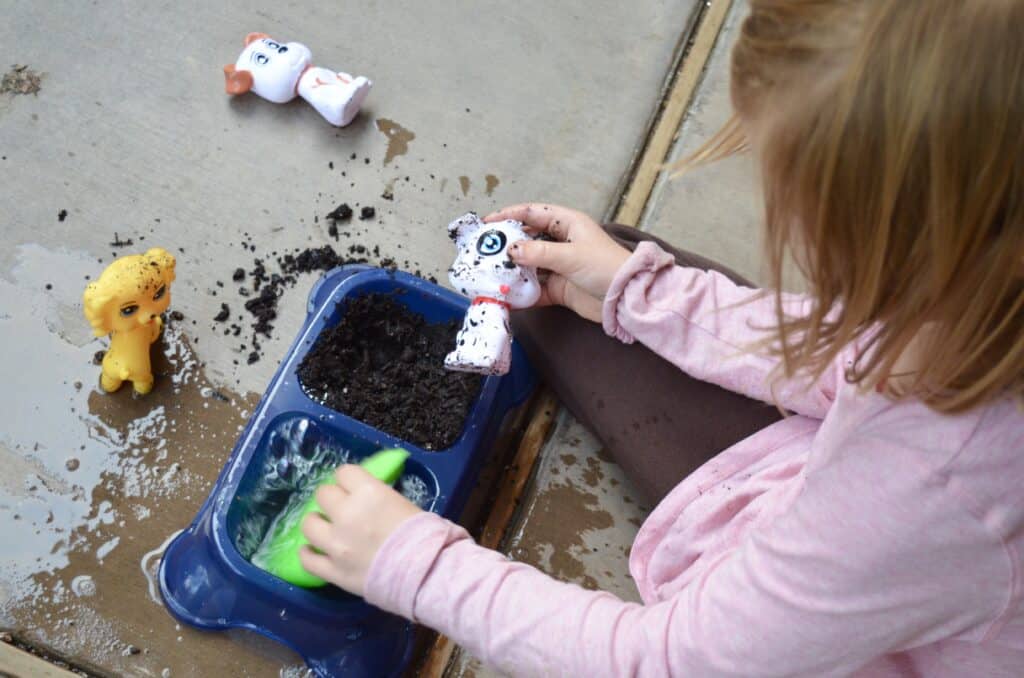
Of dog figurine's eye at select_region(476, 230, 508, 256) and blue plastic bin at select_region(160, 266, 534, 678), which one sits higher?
dog figurine's eye at select_region(476, 230, 508, 256)

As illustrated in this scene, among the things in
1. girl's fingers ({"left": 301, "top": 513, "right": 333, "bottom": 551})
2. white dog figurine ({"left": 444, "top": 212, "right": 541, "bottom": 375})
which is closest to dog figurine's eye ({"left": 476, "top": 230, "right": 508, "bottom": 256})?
white dog figurine ({"left": 444, "top": 212, "right": 541, "bottom": 375})

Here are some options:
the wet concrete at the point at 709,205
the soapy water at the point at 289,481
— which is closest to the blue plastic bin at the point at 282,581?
the soapy water at the point at 289,481

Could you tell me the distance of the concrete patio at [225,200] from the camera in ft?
3.56

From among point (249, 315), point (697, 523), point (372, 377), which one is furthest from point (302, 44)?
point (697, 523)

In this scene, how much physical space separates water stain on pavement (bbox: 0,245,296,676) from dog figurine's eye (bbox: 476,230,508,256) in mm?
407

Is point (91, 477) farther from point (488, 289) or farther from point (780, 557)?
point (780, 557)

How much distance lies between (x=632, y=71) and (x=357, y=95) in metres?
0.46

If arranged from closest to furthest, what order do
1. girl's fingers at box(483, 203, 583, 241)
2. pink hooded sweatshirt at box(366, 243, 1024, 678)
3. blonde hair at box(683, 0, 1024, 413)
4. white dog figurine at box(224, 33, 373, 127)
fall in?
blonde hair at box(683, 0, 1024, 413) < pink hooded sweatshirt at box(366, 243, 1024, 678) < girl's fingers at box(483, 203, 583, 241) < white dog figurine at box(224, 33, 373, 127)

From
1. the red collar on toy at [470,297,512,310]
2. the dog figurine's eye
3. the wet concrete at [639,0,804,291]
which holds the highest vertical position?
the wet concrete at [639,0,804,291]

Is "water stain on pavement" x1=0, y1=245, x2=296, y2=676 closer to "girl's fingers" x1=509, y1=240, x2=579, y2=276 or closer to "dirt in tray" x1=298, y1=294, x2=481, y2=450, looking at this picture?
"dirt in tray" x1=298, y1=294, x2=481, y2=450

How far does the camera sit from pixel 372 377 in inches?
42.9

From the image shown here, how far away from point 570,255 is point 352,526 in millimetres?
403

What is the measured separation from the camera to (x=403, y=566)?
81cm

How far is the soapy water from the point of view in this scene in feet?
3.32
